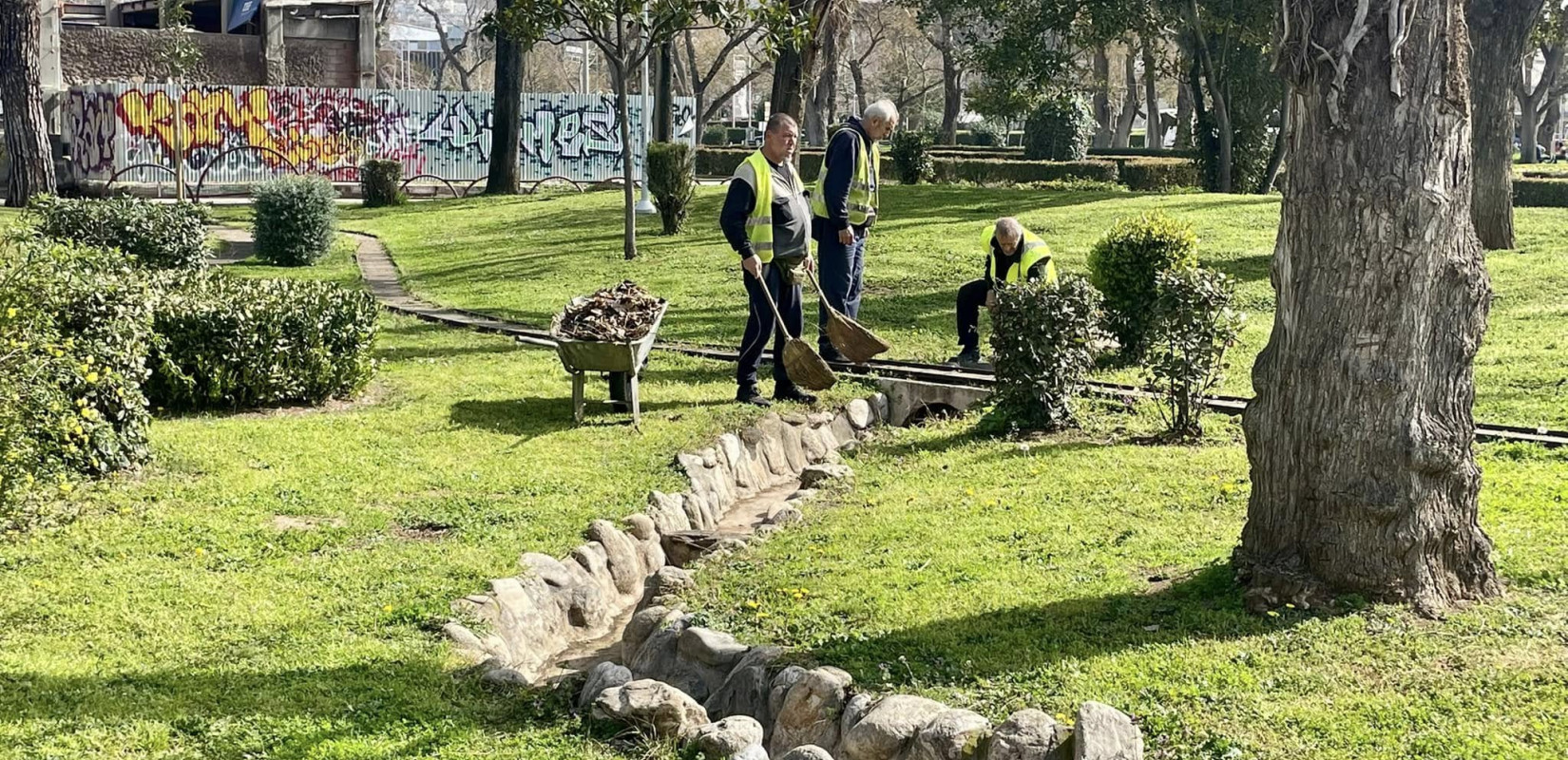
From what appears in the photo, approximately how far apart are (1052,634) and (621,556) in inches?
93.9

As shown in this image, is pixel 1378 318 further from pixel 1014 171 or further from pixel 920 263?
pixel 1014 171

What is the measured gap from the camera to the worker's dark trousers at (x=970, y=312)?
1159cm

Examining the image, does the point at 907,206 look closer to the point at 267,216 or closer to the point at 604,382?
the point at 267,216

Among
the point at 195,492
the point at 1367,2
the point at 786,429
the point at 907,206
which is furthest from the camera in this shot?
the point at 907,206

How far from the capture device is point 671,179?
19.5 m

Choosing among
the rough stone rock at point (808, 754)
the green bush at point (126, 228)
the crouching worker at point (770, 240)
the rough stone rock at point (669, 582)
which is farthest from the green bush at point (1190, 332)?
the green bush at point (126, 228)

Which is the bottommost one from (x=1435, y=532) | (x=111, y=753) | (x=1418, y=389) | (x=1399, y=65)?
(x=111, y=753)

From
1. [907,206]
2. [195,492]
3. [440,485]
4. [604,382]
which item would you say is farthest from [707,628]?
[907,206]

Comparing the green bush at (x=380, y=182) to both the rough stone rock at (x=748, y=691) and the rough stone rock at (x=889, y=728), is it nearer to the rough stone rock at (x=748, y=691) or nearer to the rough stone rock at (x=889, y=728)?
the rough stone rock at (x=748, y=691)

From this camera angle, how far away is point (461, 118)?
3503cm

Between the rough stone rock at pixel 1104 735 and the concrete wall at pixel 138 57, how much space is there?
35.0 m

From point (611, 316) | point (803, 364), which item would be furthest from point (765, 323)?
point (611, 316)

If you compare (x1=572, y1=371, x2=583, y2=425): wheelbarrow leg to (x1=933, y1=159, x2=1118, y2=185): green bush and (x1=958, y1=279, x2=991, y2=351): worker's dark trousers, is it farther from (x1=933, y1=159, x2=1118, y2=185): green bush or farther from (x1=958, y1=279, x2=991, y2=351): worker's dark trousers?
(x1=933, y1=159, x2=1118, y2=185): green bush

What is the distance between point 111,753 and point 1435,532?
4.60m
